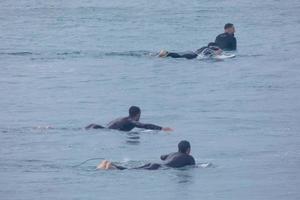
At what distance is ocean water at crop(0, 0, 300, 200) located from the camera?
3197 cm

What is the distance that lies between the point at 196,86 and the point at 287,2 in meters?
22.0

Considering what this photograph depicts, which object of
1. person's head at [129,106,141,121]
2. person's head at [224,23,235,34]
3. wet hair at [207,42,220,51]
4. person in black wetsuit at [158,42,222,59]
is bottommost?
person's head at [129,106,141,121]

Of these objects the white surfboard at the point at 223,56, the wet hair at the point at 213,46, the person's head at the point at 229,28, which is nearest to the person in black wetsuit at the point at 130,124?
the person's head at the point at 229,28

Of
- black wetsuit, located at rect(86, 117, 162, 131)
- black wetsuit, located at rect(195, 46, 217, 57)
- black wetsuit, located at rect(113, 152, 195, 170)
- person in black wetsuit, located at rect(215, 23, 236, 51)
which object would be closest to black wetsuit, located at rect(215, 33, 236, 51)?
person in black wetsuit, located at rect(215, 23, 236, 51)

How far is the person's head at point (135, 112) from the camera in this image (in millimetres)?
36312

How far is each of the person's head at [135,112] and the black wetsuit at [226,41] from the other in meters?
11.8

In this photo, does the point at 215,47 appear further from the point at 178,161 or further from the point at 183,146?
the point at 183,146

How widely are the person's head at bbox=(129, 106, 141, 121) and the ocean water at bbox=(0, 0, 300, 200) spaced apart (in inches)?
20.6

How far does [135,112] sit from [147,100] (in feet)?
17.8

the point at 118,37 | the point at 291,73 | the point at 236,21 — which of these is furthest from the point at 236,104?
the point at 236,21

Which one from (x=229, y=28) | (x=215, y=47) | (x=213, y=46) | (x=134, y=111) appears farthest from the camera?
(x=215, y=47)

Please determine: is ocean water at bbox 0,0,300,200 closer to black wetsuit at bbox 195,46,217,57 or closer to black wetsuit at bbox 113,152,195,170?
black wetsuit at bbox 113,152,195,170

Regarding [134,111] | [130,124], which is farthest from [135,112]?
[130,124]

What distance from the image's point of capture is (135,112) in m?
36.4
